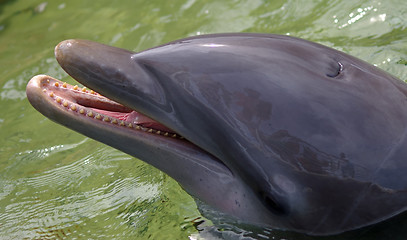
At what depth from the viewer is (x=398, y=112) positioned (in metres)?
3.63

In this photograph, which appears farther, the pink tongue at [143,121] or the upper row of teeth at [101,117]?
the pink tongue at [143,121]

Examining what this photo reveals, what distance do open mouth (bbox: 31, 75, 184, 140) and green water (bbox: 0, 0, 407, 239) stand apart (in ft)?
2.93

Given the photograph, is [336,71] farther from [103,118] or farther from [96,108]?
[96,108]

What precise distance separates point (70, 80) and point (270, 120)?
178 inches

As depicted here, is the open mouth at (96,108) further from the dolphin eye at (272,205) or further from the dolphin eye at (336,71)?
the dolphin eye at (336,71)

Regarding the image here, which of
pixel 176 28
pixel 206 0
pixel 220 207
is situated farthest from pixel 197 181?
pixel 206 0

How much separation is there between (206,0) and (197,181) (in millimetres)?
5176

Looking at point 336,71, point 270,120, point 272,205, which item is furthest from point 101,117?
point 336,71

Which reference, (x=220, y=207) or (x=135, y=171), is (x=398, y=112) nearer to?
(x=220, y=207)

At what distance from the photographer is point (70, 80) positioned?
7504mm

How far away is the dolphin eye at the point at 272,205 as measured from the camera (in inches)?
144

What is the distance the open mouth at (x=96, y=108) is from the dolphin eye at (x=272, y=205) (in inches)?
25.3

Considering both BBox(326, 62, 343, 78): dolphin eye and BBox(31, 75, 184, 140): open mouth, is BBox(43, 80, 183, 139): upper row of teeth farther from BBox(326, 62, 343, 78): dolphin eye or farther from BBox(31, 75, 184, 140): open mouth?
BBox(326, 62, 343, 78): dolphin eye

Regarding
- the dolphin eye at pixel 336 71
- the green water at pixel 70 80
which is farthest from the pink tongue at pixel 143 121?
the dolphin eye at pixel 336 71
